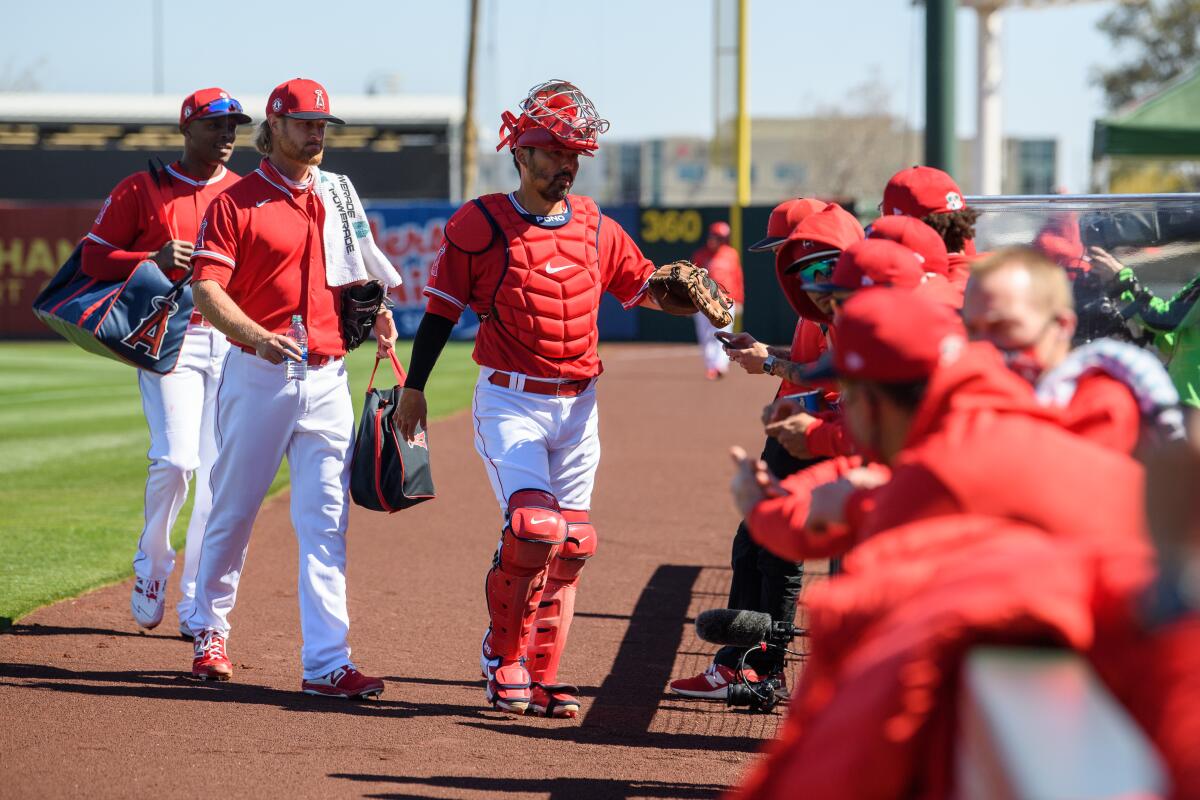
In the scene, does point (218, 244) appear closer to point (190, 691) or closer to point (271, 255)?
point (271, 255)

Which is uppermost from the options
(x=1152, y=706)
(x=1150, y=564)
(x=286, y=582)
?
(x=1150, y=564)

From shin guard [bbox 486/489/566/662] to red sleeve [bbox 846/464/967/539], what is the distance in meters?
2.65

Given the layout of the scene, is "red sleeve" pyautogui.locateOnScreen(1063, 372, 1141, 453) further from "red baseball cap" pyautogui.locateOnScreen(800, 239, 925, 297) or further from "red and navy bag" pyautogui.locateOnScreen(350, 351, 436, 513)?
"red and navy bag" pyautogui.locateOnScreen(350, 351, 436, 513)

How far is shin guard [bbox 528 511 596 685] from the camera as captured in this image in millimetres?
5438

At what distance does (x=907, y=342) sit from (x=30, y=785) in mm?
3091

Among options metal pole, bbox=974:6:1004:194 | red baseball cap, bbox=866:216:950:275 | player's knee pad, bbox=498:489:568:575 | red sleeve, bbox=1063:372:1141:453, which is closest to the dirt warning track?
player's knee pad, bbox=498:489:568:575

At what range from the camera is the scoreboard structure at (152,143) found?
3516 centimetres

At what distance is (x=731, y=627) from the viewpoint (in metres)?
5.26

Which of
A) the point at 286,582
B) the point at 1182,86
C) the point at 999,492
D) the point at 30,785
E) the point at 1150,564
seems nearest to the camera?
the point at 1150,564

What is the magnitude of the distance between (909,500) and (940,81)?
5.77 meters

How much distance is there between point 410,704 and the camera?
546 centimetres

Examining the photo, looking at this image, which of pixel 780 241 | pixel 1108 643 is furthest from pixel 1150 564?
pixel 780 241

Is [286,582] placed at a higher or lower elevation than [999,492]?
lower

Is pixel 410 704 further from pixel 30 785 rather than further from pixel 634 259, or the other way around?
pixel 634 259
